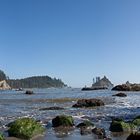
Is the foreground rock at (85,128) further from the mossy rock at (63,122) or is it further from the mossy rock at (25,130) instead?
the mossy rock at (25,130)

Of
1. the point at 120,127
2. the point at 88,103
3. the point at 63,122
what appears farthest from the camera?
the point at 88,103

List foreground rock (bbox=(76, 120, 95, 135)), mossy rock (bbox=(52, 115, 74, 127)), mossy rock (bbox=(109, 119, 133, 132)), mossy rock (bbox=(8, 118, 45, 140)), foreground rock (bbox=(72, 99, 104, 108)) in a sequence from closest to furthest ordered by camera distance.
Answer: mossy rock (bbox=(8, 118, 45, 140))
foreground rock (bbox=(76, 120, 95, 135))
mossy rock (bbox=(109, 119, 133, 132))
mossy rock (bbox=(52, 115, 74, 127))
foreground rock (bbox=(72, 99, 104, 108))

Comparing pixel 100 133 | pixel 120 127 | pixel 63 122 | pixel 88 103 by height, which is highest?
pixel 88 103

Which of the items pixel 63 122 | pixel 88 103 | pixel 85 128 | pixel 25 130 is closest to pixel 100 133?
pixel 85 128

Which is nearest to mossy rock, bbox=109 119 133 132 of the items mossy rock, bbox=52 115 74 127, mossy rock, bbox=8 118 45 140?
mossy rock, bbox=52 115 74 127

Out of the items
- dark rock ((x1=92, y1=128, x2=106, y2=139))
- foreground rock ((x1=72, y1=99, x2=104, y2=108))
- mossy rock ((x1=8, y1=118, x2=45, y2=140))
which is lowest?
dark rock ((x1=92, y1=128, x2=106, y2=139))

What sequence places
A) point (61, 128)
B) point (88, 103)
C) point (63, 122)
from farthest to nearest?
1. point (88, 103)
2. point (63, 122)
3. point (61, 128)

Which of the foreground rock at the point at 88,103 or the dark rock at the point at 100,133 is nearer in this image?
the dark rock at the point at 100,133

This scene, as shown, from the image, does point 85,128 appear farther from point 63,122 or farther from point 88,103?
point 88,103

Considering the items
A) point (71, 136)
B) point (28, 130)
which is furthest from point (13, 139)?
point (71, 136)

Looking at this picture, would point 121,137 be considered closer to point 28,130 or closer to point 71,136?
point 71,136

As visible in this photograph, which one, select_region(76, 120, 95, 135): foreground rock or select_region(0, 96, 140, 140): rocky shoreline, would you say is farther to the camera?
select_region(76, 120, 95, 135): foreground rock

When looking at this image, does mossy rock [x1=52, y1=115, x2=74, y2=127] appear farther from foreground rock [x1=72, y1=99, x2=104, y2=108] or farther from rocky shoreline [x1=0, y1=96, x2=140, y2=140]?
foreground rock [x1=72, y1=99, x2=104, y2=108]

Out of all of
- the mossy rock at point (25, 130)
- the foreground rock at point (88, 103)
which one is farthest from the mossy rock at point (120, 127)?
the foreground rock at point (88, 103)
